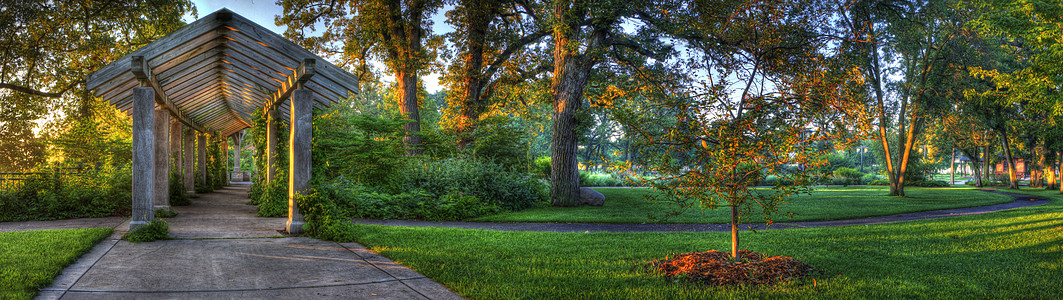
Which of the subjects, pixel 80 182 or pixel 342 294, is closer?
pixel 342 294

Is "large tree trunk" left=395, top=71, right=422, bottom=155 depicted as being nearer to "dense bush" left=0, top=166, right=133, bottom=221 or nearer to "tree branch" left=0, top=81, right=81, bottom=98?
"dense bush" left=0, top=166, right=133, bottom=221

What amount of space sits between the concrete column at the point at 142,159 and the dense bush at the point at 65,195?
163 inches

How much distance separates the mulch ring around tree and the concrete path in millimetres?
2161

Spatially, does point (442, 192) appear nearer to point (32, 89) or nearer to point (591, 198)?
point (591, 198)

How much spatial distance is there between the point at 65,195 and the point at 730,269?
12.2 meters

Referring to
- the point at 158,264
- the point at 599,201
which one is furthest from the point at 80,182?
→ the point at 599,201

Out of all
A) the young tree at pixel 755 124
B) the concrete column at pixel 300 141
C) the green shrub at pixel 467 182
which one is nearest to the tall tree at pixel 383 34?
the green shrub at pixel 467 182

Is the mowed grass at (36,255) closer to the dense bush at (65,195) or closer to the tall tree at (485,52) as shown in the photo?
the dense bush at (65,195)

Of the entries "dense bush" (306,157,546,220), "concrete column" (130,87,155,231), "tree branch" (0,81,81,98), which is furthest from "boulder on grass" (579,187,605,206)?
"tree branch" (0,81,81,98)

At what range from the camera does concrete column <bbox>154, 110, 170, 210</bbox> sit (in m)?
10.3

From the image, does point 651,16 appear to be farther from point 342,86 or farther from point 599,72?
point 342,86

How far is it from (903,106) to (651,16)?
527 inches

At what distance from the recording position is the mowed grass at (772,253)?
432 centimetres

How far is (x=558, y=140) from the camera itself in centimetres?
1433
